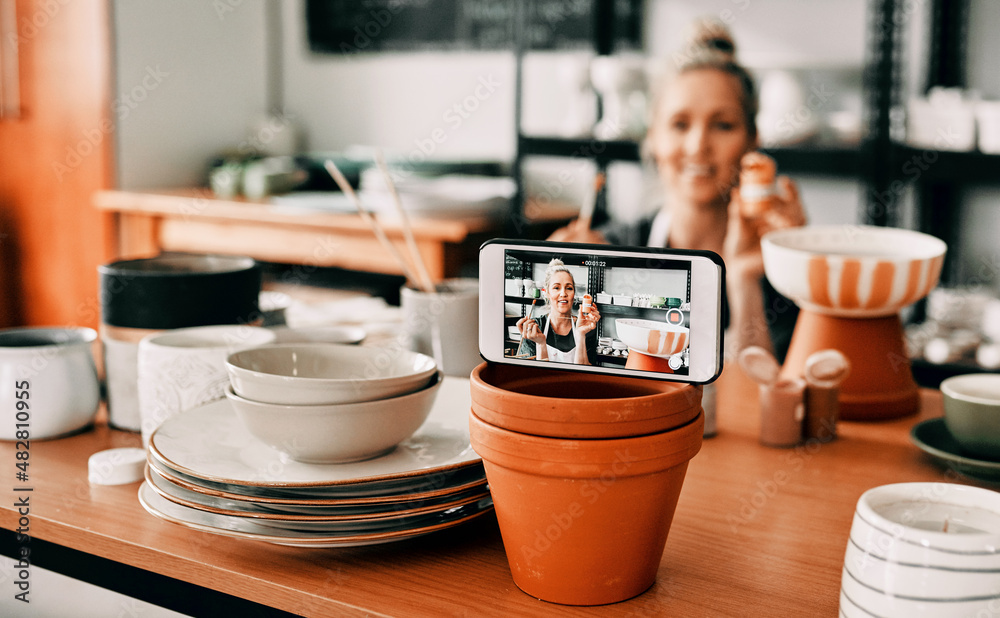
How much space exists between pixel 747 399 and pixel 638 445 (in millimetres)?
655

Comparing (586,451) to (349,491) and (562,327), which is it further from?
(349,491)

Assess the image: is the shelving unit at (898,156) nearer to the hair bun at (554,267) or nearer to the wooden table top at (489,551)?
the wooden table top at (489,551)

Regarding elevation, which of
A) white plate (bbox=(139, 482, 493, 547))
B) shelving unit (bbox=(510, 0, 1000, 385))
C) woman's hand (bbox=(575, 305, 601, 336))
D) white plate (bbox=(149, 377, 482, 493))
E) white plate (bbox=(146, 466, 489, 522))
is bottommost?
white plate (bbox=(139, 482, 493, 547))

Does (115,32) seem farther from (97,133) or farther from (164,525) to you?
(164,525)

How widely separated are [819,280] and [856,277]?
42mm

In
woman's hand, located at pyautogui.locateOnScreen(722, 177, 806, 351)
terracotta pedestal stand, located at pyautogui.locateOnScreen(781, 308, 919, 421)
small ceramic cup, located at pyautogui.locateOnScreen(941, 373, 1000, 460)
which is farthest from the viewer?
woman's hand, located at pyautogui.locateOnScreen(722, 177, 806, 351)

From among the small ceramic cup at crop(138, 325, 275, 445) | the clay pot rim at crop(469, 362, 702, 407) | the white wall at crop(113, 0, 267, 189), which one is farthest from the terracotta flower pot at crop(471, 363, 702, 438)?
the white wall at crop(113, 0, 267, 189)

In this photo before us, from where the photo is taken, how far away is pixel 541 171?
3.34 meters

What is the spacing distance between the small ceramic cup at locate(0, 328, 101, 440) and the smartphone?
0.55m

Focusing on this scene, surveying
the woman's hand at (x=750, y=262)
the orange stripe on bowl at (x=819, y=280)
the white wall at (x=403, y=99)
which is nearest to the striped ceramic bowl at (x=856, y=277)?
the orange stripe on bowl at (x=819, y=280)

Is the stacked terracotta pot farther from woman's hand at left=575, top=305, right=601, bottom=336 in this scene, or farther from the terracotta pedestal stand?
the terracotta pedestal stand

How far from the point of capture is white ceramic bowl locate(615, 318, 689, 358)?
0.62 meters

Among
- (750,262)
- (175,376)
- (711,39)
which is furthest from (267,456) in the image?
(711,39)

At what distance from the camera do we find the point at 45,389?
97 cm
